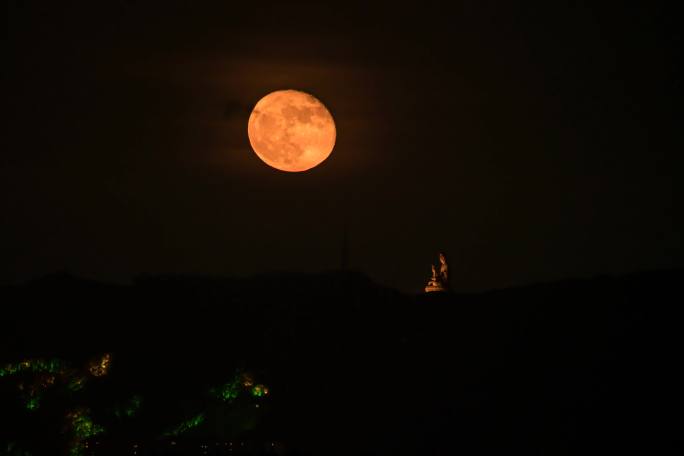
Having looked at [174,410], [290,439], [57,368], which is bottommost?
[290,439]

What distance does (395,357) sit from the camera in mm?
44312

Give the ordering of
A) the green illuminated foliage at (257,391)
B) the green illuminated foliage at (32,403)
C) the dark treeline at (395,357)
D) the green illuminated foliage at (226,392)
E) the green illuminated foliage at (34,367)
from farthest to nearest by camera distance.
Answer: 1. the dark treeline at (395,357)
2. the green illuminated foliage at (257,391)
3. the green illuminated foliage at (226,392)
4. the green illuminated foliage at (34,367)
5. the green illuminated foliage at (32,403)

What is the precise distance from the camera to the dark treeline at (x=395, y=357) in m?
31.9

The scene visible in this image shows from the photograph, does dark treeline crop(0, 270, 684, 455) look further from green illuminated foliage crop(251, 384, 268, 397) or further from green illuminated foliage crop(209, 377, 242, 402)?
green illuminated foliage crop(209, 377, 242, 402)

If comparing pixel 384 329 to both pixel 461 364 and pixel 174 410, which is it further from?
pixel 174 410

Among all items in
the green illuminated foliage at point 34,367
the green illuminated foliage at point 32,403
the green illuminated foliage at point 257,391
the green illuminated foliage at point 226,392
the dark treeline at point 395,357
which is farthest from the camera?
the dark treeline at point 395,357

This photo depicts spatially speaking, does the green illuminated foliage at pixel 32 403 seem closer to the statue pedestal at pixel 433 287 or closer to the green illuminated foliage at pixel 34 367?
the green illuminated foliage at pixel 34 367

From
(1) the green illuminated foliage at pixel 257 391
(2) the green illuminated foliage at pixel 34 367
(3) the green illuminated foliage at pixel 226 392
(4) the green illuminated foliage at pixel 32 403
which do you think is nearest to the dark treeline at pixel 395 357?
(4) the green illuminated foliage at pixel 32 403

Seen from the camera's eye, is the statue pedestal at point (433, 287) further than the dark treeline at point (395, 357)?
Yes

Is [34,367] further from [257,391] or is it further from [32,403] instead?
[257,391]

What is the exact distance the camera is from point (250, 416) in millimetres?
27484

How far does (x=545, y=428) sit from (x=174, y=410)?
15.7 metres

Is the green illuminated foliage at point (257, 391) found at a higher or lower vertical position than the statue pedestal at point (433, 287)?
lower

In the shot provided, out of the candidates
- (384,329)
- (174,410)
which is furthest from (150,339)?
(174,410)
